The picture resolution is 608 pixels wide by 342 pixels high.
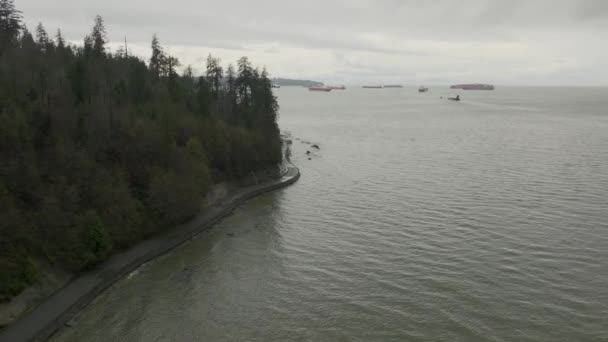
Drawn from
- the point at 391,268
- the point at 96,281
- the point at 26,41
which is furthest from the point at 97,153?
the point at 26,41

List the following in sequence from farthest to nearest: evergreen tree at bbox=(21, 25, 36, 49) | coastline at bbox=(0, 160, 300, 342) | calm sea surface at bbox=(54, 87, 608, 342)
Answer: evergreen tree at bbox=(21, 25, 36, 49)
calm sea surface at bbox=(54, 87, 608, 342)
coastline at bbox=(0, 160, 300, 342)

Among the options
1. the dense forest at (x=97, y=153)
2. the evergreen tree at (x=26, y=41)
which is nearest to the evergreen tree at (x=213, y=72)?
the dense forest at (x=97, y=153)

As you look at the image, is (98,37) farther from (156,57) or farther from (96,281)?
(96,281)

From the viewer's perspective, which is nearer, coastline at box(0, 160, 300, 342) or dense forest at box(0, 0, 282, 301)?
coastline at box(0, 160, 300, 342)

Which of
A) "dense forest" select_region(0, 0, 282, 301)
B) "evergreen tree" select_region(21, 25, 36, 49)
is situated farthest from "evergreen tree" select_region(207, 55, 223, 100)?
"evergreen tree" select_region(21, 25, 36, 49)

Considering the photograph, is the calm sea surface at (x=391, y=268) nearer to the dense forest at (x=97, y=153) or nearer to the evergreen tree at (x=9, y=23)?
the dense forest at (x=97, y=153)

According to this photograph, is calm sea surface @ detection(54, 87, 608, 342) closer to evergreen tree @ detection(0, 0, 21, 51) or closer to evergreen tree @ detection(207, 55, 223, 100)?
evergreen tree @ detection(207, 55, 223, 100)

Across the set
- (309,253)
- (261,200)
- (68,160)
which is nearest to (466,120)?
(261,200)

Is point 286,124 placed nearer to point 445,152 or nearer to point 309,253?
point 445,152
